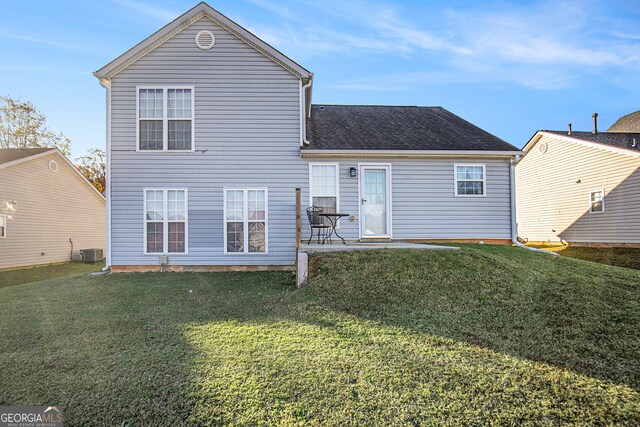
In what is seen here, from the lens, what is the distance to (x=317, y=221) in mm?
8734

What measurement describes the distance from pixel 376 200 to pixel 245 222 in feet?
11.7

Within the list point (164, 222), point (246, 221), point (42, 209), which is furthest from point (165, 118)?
point (42, 209)

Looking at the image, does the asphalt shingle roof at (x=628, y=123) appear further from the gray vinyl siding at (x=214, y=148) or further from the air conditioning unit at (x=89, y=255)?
the air conditioning unit at (x=89, y=255)

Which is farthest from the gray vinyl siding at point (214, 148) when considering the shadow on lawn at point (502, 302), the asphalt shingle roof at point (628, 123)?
the asphalt shingle roof at point (628, 123)

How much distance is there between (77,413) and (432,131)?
10379 mm

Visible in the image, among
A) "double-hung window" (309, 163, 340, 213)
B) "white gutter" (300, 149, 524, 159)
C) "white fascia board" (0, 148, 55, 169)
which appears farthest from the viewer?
"white fascia board" (0, 148, 55, 169)

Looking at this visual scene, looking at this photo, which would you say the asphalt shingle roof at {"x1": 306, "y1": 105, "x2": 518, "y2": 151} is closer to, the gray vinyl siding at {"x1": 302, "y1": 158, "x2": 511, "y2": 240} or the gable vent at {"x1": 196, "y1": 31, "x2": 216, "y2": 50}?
the gray vinyl siding at {"x1": 302, "y1": 158, "x2": 511, "y2": 240}

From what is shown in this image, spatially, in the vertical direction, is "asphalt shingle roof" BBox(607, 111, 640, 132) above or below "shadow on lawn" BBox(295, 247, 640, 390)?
above

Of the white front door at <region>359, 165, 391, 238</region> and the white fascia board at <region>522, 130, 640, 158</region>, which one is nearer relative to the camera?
the white front door at <region>359, 165, 391, 238</region>

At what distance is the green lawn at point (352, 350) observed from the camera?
277 cm

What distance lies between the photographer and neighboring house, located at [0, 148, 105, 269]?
13.8 metres

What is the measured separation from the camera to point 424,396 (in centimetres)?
288

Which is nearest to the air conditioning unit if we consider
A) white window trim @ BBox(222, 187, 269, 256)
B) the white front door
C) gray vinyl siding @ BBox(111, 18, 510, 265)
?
gray vinyl siding @ BBox(111, 18, 510, 265)

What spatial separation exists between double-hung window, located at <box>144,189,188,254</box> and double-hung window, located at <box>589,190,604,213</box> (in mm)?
15599
